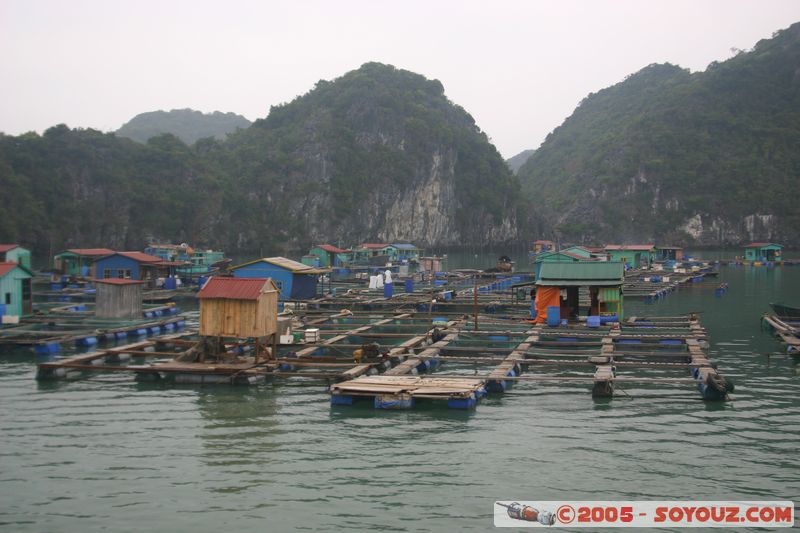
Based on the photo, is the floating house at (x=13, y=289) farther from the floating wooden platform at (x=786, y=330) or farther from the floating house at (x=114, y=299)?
the floating wooden platform at (x=786, y=330)

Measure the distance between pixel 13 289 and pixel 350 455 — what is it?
2503 cm

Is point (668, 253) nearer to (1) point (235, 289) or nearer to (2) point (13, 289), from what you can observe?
(2) point (13, 289)

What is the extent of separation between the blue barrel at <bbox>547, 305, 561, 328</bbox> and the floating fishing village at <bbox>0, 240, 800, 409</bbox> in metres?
0.06

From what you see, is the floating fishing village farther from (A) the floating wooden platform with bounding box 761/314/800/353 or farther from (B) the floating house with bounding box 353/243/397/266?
(B) the floating house with bounding box 353/243/397/266

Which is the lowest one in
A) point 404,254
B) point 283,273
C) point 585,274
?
point 283,273

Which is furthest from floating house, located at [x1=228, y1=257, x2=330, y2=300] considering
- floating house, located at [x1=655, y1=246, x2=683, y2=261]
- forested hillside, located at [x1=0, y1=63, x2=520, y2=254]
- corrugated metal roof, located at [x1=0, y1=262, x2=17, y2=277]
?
floating house, located at [x1=655, y1=246, x2=683, y2=261]

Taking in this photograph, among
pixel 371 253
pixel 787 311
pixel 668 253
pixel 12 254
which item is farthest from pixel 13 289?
pixel 668 253

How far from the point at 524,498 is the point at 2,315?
2778 centimetres

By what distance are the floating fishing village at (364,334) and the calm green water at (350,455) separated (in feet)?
2.58

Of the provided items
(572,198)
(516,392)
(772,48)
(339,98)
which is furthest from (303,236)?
(772,48)

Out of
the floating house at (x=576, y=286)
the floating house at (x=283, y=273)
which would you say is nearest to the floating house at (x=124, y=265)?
the floating house at (x=283, y=273)

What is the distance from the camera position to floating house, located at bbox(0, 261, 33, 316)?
3134 cm

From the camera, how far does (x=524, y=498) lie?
39.0 feet

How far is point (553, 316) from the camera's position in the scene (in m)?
29.8
